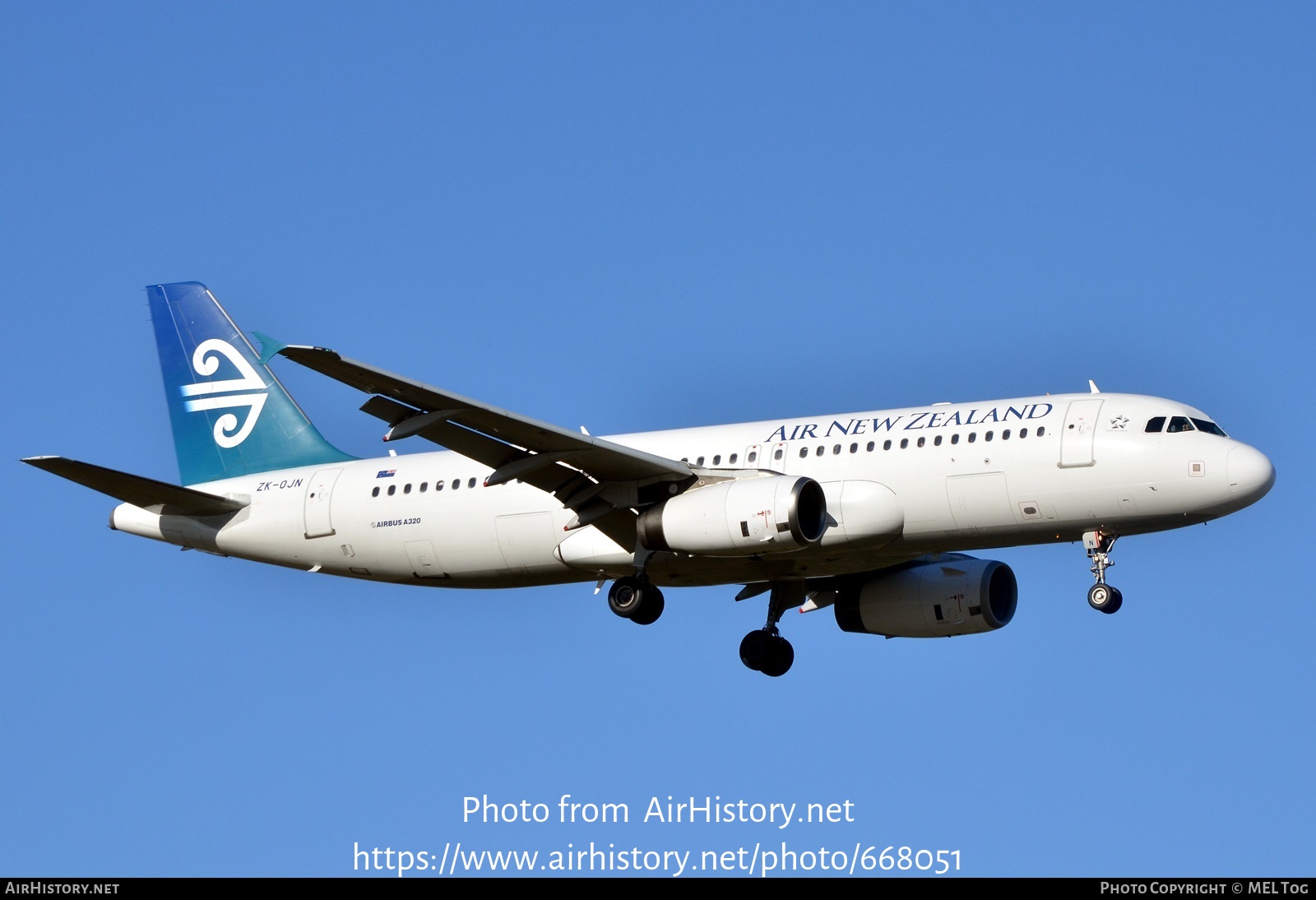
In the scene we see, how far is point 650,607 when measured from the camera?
41.1 m

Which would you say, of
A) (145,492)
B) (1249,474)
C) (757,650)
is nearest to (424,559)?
→ (145,492)

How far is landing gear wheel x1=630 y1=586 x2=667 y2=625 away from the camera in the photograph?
40969 millimetres

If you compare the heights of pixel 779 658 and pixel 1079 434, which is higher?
pixel 1079 434

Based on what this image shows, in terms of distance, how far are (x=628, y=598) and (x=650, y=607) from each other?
1.76ft

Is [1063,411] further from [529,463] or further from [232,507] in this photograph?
[232,507]

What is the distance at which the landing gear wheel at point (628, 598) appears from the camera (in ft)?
134

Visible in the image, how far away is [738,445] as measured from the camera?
41.1m

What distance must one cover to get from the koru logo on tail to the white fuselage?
151 centimetres

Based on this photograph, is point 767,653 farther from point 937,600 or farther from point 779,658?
point 937,600

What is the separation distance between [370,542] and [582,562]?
17.5 feet

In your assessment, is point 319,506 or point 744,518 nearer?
point 744,518

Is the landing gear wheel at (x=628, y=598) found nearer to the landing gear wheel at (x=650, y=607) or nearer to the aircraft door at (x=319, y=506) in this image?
the landing gear wheel at (x=650, y=607)

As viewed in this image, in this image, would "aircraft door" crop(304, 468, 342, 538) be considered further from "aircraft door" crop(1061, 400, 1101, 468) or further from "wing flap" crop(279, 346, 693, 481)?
"aircraft door" crop(1061, 400, 1101, 468)
